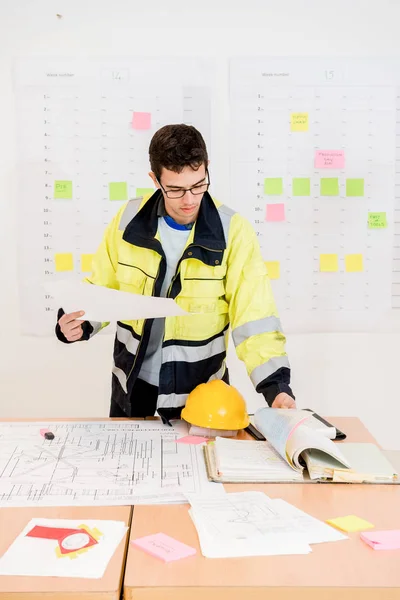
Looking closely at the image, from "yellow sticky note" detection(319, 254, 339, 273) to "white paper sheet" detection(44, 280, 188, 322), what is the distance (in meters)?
1.54

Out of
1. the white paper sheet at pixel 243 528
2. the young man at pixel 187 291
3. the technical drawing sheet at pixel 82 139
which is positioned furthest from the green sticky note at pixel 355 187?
the white paper sheet at pixel 243 528

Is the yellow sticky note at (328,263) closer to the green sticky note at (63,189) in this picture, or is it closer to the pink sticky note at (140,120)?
the pink sticky note at (140,120)

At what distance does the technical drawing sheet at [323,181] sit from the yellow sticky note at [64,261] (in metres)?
0.76

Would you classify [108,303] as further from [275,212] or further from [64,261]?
[275,212]

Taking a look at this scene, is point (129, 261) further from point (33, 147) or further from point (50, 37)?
point (50, 37)

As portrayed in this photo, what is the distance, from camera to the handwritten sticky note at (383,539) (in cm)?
121

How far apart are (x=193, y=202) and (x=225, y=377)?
0.59 m

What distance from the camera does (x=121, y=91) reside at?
2.87 metres

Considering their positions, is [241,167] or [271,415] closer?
[271,415]

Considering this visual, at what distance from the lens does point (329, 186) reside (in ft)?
9.70

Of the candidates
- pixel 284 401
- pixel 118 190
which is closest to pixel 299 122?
pixel 118 190

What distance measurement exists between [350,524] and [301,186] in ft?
6.27

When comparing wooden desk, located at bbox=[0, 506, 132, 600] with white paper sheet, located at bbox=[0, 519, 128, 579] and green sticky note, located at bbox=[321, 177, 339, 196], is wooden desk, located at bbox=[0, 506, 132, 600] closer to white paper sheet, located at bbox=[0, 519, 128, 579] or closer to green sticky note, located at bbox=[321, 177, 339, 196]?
white paper sheet, located at bbox=[0, 519, 128, 579]

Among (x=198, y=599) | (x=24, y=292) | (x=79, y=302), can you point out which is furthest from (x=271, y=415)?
(x=24, y=292)
